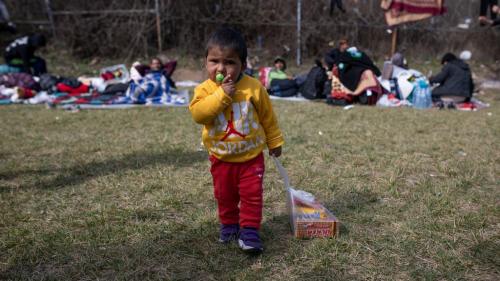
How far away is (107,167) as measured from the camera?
4.09 metres

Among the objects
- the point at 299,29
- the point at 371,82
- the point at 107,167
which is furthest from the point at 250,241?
the point at 299,29

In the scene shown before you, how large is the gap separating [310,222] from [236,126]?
2.61 feet

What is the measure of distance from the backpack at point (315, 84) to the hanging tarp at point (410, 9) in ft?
10.6

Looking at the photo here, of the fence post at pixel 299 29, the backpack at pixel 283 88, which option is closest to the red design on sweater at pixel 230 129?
the backpack at pixel 283 88

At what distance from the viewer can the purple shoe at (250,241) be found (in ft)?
8.07

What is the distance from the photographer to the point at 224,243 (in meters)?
2.65

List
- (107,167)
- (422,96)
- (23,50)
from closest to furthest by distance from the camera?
(107,167) < (422,96) < (23,50)

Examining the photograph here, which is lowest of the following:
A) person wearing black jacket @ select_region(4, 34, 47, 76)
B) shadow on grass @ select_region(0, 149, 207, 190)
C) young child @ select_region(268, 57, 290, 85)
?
shadow on grass @ select_region(0, 149, 207, 190)

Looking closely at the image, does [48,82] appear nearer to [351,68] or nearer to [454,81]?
[351,68]

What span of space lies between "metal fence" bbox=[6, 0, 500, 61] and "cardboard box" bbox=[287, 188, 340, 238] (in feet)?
31.2

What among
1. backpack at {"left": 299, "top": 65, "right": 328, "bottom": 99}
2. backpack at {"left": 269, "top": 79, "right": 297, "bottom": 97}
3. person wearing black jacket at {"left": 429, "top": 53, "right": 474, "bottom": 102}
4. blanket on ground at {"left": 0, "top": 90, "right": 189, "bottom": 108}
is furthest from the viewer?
backpack at {"left": 269, "top": 79, "right": 297, "bottom": 97}

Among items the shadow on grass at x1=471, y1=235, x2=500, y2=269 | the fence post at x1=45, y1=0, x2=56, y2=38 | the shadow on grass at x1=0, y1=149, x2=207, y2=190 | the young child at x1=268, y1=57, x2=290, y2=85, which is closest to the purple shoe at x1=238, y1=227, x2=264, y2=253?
the shadow on grass at x1=471, y1=235, x2=500, y2=269

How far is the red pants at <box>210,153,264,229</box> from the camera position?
246 centimetres

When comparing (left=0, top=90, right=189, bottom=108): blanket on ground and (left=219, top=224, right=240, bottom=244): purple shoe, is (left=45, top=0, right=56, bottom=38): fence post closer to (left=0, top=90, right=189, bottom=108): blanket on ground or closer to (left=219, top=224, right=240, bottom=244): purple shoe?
(left=0, top=90, right=189, bottom=108): blanket on ground
